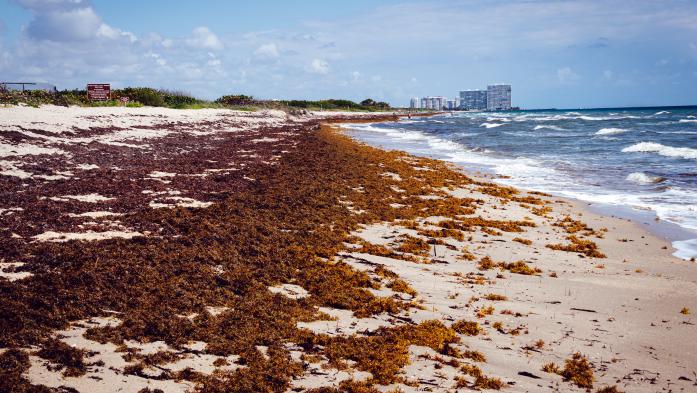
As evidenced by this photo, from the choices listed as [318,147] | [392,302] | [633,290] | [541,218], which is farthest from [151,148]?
[633,290]

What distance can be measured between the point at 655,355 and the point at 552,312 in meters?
1.13

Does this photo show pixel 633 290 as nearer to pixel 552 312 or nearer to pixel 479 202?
pixel 552 312

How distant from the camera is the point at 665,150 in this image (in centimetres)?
2489

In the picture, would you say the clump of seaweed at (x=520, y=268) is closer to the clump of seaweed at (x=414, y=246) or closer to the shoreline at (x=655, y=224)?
the clump of seaweed at (x=414, y=246)

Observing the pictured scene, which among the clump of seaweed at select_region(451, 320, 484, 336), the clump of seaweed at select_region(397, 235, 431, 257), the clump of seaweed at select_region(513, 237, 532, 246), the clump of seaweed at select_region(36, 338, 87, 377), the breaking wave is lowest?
the clump of seaweed at select_region(451, 320, 484, 336)

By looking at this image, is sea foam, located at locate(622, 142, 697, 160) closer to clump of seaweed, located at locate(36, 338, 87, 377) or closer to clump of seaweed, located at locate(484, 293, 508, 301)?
clump of seaweed, located at locate(484, 293, 508, 301)

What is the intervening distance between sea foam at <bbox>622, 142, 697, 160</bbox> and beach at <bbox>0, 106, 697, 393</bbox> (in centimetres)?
1597

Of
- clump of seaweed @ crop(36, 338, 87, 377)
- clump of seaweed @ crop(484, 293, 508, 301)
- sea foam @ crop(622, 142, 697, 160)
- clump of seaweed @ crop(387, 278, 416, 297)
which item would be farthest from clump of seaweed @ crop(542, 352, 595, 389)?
sea foam @ crop(622, 142, 697, 160)

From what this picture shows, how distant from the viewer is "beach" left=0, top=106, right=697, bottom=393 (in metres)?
4.12

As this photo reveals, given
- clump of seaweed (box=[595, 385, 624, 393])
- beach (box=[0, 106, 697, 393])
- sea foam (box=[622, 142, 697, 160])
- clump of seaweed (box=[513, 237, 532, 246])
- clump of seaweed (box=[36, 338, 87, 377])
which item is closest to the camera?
clump of seaweed (box=[36, 338, 87, 377])

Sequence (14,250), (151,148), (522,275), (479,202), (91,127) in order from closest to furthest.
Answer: (14,250) → (522,275) → (479,202) → (151,148) → (91,127)

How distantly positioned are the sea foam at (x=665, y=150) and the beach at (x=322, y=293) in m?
16.0

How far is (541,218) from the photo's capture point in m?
10.6

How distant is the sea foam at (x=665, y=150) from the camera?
2310cm
